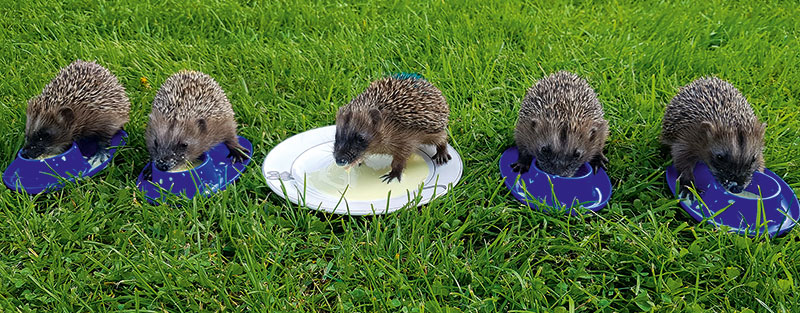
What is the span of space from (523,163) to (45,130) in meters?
3.92

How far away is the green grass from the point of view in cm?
372

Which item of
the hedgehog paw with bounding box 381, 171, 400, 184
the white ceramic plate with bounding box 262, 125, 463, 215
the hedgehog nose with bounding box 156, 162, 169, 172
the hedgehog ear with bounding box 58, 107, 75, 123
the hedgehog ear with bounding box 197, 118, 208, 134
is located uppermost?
the hedgehog ear with bounding box 58, 107, 75, 123

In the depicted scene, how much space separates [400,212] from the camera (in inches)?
171

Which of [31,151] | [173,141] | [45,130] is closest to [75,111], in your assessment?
[45,130]

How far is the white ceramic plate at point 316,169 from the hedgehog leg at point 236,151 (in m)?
0.29

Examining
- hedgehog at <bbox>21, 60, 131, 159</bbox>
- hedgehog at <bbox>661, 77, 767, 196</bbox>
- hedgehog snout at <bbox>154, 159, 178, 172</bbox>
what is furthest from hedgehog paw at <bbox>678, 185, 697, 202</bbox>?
hedgehog at <bbox>21, 60, 131, 159</bbox>

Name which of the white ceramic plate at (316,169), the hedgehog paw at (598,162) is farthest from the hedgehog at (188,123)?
the hedgehog paw at (598,162)

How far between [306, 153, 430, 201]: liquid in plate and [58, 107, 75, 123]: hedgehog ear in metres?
2.05

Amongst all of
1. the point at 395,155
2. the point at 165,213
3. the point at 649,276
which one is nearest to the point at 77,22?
the point at 165,213

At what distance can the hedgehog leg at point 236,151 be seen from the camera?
16.9ft

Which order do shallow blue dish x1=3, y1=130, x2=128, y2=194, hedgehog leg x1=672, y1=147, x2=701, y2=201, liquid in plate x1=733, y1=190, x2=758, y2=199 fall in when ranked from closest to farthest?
liquid in plate x1=733, y1=190, x2=758, y2=199 < shallow blue dish x1=3, y1=130, x2=128, y2=194 < hedgehog leg x1=672, y1=147, x2=701, y2=201

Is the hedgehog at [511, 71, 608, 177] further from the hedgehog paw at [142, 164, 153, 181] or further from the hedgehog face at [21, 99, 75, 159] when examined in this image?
the hedgehog face at [21, 99, 75, 159]

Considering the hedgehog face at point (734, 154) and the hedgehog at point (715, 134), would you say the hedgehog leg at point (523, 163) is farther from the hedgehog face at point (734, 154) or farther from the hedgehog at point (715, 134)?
the hedgehog face at point (734, 154)

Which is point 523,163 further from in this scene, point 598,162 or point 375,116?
point 375,116
